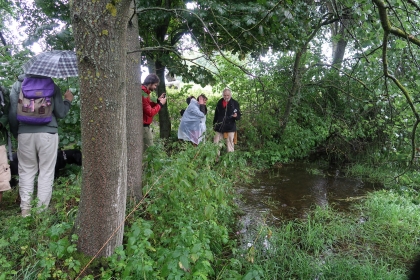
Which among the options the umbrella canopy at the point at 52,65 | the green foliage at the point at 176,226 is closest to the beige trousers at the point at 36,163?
the umbrella canopy at the point at 52,65

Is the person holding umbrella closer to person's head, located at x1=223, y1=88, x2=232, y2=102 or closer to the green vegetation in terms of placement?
the green vegetation

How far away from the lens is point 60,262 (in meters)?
2.40

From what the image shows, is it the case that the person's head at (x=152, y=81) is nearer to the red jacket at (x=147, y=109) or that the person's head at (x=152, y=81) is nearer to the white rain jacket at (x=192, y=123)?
the red jacket at (x=147, y=109)

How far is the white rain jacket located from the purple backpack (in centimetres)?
348

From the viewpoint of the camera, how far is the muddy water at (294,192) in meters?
5.00

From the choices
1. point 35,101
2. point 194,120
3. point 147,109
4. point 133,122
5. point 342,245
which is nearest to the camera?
point 35,101

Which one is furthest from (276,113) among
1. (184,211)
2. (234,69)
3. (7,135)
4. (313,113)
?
(7,135)

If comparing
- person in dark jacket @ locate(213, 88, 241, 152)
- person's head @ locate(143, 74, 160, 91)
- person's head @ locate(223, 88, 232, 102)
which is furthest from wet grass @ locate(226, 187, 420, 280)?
person's head @ locate(223, 88, 232, 102)

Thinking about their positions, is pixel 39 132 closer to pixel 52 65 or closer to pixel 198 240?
pixel 52 65

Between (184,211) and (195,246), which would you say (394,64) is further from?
(195,246)

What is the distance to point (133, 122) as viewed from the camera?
3377mm

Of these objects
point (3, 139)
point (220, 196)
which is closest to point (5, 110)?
point (3, 139)

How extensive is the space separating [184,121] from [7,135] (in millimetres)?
3673

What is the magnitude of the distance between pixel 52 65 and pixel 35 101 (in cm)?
42
